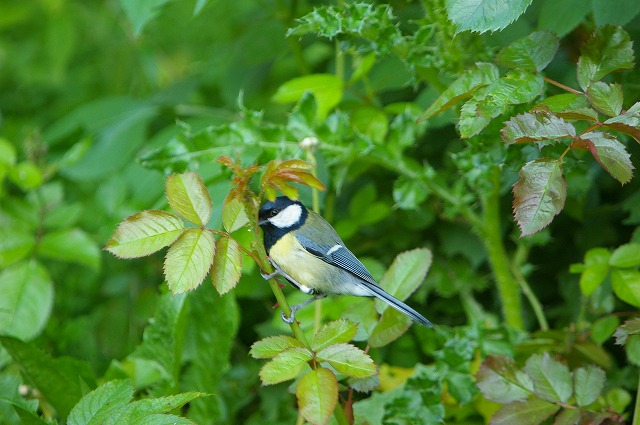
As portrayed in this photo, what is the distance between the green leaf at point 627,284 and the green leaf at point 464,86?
508 mm

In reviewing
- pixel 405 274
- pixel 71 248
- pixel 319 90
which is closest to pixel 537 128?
pixel 405 274

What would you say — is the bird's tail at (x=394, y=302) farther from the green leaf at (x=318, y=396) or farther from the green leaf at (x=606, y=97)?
the green leaf at (x=606, y=97)

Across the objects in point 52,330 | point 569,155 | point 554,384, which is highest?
point 569,155

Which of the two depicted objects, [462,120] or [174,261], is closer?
[174,261]

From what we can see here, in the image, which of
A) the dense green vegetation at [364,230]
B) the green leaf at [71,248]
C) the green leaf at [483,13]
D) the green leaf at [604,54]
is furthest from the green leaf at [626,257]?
the green leaf at [71,248]

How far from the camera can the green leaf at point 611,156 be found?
107 centimetres

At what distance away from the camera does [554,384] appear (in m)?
1.35

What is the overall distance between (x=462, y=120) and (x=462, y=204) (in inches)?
21.1

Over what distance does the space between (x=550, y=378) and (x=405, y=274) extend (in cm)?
34

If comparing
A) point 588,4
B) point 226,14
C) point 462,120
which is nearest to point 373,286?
point 462,120

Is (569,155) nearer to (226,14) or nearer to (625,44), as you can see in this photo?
(625,44)

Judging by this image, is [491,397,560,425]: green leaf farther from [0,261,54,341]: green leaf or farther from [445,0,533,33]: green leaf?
[0,261,54,341]: green leaf

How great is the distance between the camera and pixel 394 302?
4.19 feet

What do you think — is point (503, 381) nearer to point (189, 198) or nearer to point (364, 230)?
point (189, 198)
